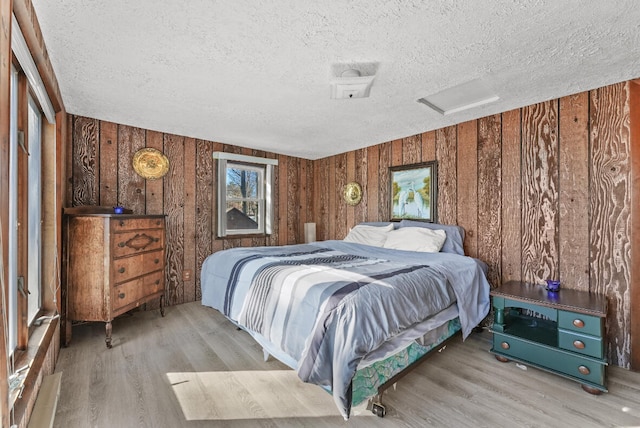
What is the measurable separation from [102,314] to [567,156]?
4.27 metres

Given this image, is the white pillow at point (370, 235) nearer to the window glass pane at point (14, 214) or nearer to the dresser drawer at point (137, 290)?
the dresser drawer at point (137, 290)

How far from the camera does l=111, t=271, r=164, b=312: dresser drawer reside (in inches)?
99.8

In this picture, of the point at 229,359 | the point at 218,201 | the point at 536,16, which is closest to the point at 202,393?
the point at 229,359

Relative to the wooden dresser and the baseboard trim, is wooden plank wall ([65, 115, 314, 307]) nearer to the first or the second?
the wooden dresser

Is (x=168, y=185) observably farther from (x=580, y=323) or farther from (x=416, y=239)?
(x=580, y=323)

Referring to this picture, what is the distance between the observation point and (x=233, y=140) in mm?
3836

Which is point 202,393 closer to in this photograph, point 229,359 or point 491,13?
point 229,359

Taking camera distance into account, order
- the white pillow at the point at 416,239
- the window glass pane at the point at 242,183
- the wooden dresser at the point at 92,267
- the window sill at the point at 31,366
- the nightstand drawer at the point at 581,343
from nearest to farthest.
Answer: the window sill at the point at 31,366, the nightstand drawer at the point at 581,343, the wooden dresser at the point at 92,267, the white pillow at the point at 416,239, the window glass pane at the point at 242,183

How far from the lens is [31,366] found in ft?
4.60

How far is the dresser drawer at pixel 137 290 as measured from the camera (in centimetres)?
254

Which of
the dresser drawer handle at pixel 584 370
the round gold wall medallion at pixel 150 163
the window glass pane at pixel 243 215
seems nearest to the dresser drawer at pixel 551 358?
the dresser drawer handle at pixel 584 370

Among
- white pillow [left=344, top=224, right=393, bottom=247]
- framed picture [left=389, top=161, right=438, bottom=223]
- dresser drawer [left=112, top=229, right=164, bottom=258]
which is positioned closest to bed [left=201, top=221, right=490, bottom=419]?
white pillow [left=344, top=224, right=393, bottom=247]

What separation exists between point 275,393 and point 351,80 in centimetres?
224

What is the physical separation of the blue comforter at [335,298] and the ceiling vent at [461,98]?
1.47 meters
